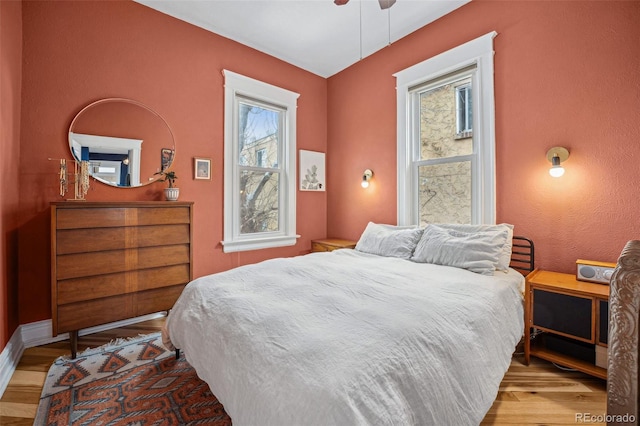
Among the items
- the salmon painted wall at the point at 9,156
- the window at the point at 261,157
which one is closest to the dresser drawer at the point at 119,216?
the salmon painted wall at the point at 9,156

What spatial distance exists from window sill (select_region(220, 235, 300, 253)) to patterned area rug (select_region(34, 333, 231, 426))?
1.32 m

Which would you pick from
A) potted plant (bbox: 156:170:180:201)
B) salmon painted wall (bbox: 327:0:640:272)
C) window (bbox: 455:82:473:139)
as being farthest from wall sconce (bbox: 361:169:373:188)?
potted plant (bbox: 156:170:180:201)

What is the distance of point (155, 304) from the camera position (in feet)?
8.36

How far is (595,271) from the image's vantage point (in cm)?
197

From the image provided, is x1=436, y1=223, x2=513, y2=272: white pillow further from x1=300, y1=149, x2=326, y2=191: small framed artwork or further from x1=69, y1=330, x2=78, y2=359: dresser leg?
x1=69, y1=330, x2=78, y2=359: dresser leg

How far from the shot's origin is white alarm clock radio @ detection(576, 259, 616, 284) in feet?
6.30

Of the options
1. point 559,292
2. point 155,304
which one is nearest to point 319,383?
point 559,292

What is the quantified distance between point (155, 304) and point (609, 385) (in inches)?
112

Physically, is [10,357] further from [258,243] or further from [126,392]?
[258,243]

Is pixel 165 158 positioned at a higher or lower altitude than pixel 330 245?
higher

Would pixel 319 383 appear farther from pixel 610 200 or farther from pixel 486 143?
pixel 486 143

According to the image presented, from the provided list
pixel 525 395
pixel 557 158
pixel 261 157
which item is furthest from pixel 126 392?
pixel 557 158

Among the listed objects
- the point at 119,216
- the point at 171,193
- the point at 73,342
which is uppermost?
the point at 171,193

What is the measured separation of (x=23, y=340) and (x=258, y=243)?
2.16m
